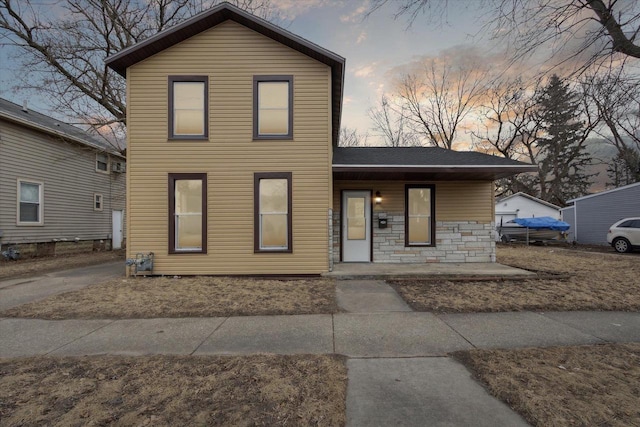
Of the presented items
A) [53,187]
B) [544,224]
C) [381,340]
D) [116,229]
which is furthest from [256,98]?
[544,224]

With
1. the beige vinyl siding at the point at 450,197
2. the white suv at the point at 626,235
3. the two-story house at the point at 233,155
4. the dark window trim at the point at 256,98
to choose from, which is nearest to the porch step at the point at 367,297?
the two-story house at the point at 233,155

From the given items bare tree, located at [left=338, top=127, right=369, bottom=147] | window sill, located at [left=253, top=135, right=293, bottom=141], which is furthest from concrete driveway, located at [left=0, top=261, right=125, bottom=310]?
bare tree, located at [left=338, top=127, right=369, bottom=147]

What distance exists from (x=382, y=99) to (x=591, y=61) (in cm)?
2071

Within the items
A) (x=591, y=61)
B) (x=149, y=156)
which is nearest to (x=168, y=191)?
(x=149, y=156)

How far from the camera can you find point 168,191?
768 cm

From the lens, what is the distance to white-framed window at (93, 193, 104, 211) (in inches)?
611

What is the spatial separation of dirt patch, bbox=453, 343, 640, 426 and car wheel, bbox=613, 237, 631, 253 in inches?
553

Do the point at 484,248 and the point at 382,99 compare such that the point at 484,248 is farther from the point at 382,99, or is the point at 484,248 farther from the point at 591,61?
the point at 382,99

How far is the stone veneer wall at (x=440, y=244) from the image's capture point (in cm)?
907

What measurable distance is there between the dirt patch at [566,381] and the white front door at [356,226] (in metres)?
5.67

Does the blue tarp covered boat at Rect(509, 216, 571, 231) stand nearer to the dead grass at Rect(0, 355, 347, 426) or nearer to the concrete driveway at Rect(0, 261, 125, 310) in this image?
the dead grass at Rect(0, 355, 347, 426)

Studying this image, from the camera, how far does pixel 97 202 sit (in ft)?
51.9

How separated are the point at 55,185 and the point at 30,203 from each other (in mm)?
1314

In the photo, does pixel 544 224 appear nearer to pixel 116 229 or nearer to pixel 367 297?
pixel 367 297
